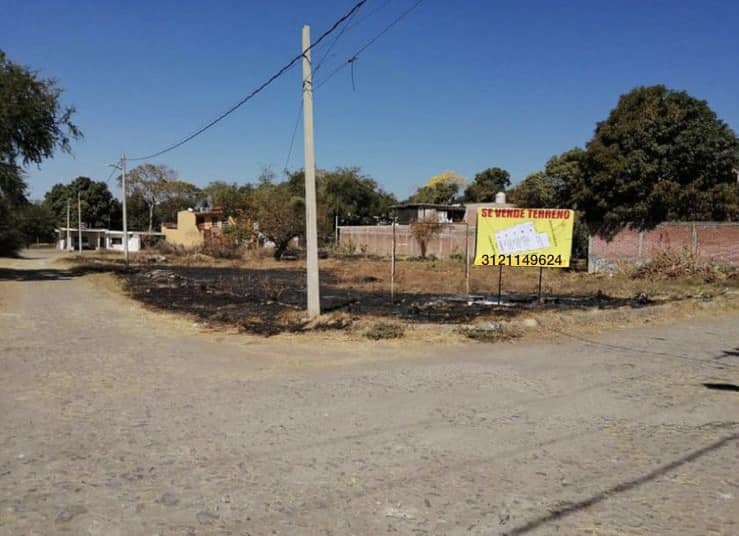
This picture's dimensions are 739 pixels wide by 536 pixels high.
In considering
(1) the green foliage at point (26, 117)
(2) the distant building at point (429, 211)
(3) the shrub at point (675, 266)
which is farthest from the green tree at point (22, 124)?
(2) the distant building at point (429, 211)

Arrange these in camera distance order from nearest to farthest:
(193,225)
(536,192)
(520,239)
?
(520,239) → (536,192) → (193,225)

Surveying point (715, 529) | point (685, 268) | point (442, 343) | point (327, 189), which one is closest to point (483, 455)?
point (715, 529)

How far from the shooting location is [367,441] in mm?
5113

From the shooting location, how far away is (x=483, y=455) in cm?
479

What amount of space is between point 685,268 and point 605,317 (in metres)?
13.9

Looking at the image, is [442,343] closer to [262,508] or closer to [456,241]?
[262,508]

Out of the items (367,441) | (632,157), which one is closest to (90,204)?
(632,157)

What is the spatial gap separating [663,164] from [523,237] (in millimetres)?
17300

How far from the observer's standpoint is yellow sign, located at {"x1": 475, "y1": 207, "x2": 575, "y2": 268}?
44.9ft

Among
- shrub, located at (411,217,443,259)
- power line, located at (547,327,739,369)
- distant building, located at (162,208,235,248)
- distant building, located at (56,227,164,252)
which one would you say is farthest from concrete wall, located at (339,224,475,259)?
distant building, located at (56,227,164,252)

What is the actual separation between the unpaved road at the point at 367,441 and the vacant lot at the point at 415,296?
313 cm

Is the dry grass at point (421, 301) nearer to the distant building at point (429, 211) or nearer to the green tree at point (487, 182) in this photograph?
the distant building at point (429, 211)

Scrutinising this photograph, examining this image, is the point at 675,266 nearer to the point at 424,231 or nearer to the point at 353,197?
the point at 424,231

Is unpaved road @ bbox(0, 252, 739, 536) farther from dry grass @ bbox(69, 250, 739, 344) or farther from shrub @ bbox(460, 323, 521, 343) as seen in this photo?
dry grass @ bbox(69, 250, 739, 344)
